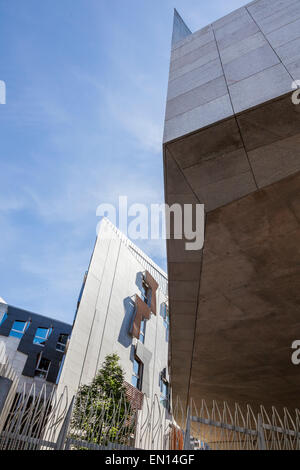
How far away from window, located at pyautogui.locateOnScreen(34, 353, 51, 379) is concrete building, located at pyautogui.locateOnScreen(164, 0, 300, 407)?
796 inches

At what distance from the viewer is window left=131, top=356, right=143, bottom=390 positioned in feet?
69.4

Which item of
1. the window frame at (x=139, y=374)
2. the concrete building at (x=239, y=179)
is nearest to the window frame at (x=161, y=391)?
the window frame at (x=139, y=374)

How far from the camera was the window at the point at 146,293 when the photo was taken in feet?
85.5

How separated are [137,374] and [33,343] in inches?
420

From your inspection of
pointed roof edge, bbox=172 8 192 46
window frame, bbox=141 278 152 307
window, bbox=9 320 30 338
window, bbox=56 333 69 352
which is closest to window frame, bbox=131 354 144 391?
window frame, bbox=141 278 152 307

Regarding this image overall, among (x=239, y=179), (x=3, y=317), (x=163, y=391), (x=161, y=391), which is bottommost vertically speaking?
(x=239, y=179)

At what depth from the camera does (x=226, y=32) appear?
7.07m

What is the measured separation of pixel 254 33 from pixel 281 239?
470 centimetres

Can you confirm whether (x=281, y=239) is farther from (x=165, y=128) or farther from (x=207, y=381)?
(x=207, y=381)

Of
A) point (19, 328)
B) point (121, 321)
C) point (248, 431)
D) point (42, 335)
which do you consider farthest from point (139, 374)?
point (248, 431)

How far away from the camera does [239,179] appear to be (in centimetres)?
518

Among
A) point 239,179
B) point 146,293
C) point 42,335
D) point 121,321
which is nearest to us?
point 239,179

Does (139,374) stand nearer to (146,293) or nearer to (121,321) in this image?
(121,321)

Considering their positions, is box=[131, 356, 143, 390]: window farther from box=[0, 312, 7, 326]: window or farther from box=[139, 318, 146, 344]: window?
box=[0, 312, 7, 326]: window
